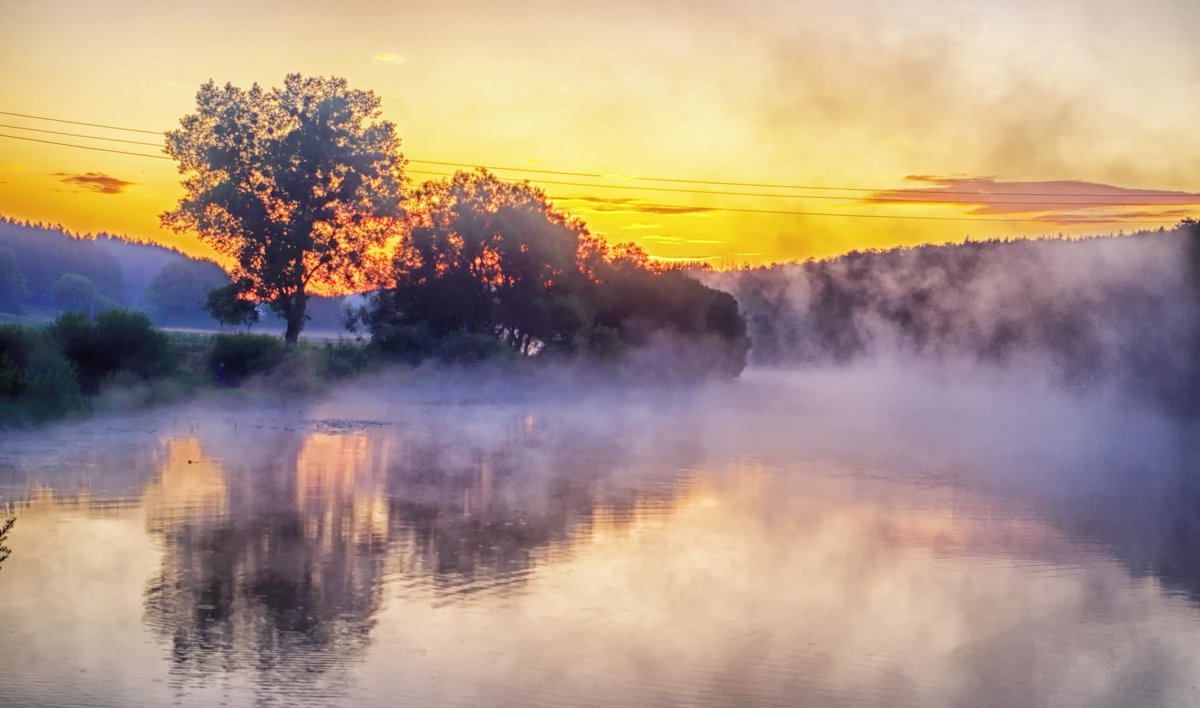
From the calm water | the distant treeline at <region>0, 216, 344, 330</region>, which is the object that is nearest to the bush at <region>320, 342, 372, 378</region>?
the calm water

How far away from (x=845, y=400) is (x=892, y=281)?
58.4 metres

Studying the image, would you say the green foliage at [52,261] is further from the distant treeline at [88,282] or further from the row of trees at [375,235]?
the row of trees at [375,235]

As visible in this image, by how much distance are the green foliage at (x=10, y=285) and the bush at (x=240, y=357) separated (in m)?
93.9

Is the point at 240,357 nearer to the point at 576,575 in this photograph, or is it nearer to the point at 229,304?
Answer: the point at 229,304

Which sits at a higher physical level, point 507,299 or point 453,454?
point 507,299

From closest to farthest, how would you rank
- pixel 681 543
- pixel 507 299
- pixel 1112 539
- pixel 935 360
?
pixel 681 543, pixel 1112 539, pixel 507 299, pixel 935 360

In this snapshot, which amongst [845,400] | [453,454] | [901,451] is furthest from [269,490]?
[845,400]

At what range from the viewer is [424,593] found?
48.4 feet

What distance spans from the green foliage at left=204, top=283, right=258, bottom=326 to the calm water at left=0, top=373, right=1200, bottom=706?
17.4m

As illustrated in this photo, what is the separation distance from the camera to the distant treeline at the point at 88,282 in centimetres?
13162

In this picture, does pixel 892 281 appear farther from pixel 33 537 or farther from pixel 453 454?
pixel 33 537

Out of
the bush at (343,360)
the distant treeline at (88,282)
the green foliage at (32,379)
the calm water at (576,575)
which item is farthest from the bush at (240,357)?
the distant treeline at (88,282)

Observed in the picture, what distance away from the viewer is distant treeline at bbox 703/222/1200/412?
52.2 metres

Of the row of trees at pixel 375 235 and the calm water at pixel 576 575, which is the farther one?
the row of trees at pixel 375 235
